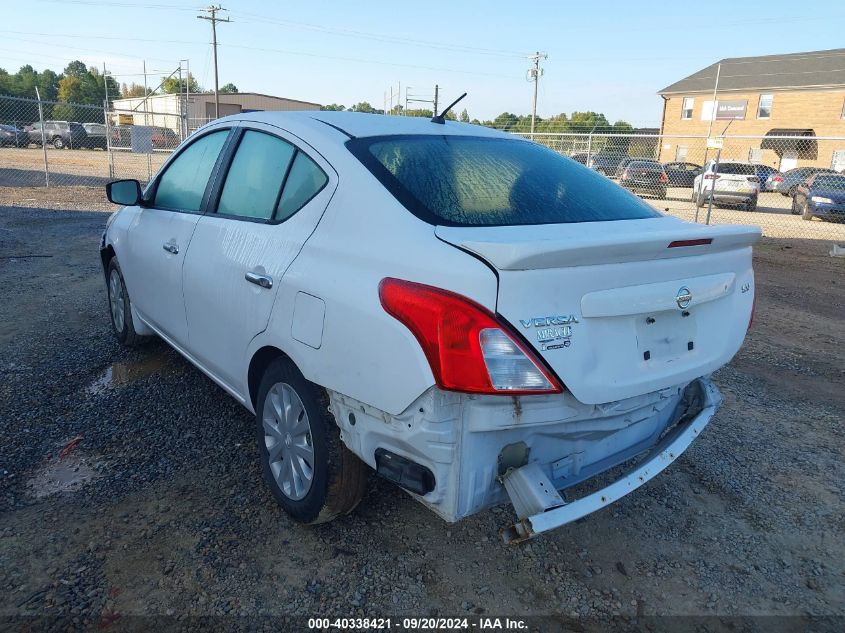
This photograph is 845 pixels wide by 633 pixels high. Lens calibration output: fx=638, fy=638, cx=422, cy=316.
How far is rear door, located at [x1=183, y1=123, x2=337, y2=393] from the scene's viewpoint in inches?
104

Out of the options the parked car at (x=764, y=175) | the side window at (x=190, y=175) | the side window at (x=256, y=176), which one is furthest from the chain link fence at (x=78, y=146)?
the parked car at (x=764, y=175)

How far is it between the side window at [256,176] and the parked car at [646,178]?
62.6 ft

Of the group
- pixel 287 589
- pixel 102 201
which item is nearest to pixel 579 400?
pixel 287 589

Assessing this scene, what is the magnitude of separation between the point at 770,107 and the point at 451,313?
151ft

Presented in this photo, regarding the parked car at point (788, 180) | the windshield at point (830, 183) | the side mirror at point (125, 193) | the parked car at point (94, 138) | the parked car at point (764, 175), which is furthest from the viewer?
the parked car at point (94, 138)

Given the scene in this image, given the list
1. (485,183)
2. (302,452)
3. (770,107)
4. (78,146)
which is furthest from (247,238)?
(770,107)

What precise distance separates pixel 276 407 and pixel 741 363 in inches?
154

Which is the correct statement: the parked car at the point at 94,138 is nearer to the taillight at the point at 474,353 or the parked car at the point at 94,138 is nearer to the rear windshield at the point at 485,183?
the rear windshield at the point at 485,183

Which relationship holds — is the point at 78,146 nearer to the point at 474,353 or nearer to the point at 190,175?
the point at 190,175

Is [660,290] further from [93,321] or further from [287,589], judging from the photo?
[93,321]

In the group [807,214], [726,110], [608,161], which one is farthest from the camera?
[726,110]

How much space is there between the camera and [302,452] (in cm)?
265

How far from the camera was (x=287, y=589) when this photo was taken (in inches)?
94.8

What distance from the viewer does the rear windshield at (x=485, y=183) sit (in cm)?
241
